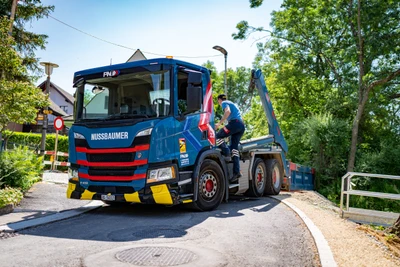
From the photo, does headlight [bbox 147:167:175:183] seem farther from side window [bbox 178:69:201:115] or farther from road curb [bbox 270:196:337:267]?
road curb [bbox 270:196:337:267]

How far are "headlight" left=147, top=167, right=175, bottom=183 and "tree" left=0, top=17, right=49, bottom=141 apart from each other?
4604mm

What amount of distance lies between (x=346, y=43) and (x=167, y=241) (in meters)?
19.3

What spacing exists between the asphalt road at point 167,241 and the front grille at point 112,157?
1084mm

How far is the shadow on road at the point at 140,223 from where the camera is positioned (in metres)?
5.98

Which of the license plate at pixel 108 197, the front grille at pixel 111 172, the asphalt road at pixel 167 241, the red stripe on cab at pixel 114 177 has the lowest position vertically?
the asphalt road at pixel 167 241

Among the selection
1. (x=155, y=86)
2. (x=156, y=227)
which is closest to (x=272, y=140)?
(x=155, y=86)

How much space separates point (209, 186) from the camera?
816 centimetres

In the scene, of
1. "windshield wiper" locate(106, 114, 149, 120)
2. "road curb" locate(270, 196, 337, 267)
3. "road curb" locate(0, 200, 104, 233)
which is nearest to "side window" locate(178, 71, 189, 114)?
"windshield wiper" locate(106, 114, 149, 120)

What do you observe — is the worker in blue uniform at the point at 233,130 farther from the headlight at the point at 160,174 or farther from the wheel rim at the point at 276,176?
the wheel rim at the point at 276,176

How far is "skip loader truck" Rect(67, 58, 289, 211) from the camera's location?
7.11m

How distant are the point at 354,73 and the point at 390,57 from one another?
2.65 meters

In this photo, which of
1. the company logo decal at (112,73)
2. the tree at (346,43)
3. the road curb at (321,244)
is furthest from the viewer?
the tree at (346,43)

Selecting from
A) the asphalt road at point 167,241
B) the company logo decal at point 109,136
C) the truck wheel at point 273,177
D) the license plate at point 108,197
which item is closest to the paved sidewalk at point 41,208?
the asphalt road at point 167,241

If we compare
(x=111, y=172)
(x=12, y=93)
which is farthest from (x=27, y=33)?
(x=111, y=172)
